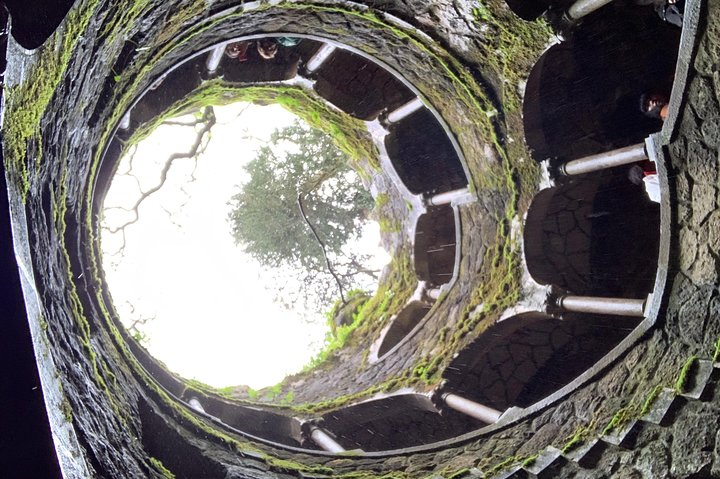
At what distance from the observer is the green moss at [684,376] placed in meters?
4.44

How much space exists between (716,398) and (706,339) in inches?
23.2

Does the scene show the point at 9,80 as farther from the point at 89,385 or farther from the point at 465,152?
the point at 465,152

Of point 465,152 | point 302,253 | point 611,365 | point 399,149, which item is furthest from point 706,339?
point 302,253

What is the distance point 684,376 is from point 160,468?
4.47 meters

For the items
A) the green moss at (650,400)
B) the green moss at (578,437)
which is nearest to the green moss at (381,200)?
the green moss at (578,437)

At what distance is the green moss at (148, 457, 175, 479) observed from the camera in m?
5.53

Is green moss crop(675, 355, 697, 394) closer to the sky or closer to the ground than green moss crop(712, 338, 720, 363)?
closer to the ground

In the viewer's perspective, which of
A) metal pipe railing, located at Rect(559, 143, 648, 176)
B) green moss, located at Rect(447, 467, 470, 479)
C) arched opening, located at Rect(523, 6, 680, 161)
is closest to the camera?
green moss, located at Rect(447, 467, 470, 479)

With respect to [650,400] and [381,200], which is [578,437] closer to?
[650,400]

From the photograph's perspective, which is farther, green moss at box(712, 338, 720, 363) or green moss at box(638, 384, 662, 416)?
green moss at box(638, 384, 662, 416)

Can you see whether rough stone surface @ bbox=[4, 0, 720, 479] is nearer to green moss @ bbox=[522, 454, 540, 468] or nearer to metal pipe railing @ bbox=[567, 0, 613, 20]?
green moss @ bbox=[522, 454, 540, 468]

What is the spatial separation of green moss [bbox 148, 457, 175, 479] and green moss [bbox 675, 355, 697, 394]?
436cm

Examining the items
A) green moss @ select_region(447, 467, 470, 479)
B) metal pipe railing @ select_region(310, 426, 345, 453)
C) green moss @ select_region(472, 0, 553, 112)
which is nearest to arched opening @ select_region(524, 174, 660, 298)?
green moss @ select_region(472, 0, 553, 112)

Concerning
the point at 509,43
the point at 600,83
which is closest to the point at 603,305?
the point at 600,83
